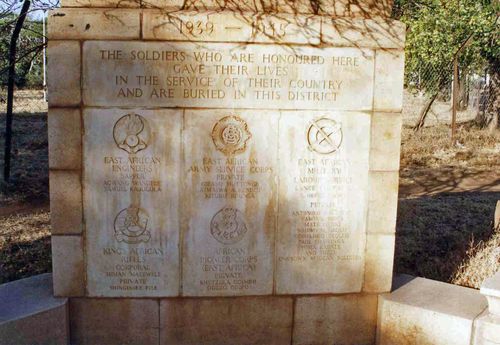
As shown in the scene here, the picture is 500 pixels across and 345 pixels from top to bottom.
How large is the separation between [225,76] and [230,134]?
0.40 m

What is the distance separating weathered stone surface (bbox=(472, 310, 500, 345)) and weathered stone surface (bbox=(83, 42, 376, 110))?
1.66 metres

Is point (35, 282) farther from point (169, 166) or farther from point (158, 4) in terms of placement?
point (158, 4)

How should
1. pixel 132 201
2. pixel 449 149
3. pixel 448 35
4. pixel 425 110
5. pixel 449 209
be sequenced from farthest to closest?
pixel 425 110 < pixel 449 149 < pixel 448 35 < pixel 449 209 < pixel 132 201

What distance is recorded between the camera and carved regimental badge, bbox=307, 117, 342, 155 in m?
3.85

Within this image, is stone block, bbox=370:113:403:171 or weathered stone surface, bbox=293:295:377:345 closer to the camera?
stone block, bbox=370:113:403:171

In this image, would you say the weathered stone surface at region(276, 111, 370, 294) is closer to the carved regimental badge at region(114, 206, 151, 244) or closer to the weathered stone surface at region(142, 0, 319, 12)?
the weathered stone surface at region(142, 0, 319, 12)

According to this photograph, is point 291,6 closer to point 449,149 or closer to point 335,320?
point 335,320

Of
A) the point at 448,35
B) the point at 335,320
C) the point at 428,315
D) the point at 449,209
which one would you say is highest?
the point at 448,35

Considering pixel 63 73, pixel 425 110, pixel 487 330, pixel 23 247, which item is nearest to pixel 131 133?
pixel 63 73

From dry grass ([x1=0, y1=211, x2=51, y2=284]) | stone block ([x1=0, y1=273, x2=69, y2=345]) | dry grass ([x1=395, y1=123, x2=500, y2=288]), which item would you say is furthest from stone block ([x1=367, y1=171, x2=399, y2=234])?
dry grass ([x1=0, y1=211, x2=51, y2=284])

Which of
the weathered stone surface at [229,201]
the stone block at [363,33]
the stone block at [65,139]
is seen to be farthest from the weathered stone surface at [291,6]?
the stone block at [65,139]

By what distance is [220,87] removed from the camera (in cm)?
377

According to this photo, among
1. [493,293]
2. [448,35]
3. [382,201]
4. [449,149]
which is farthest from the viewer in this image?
[449,149]

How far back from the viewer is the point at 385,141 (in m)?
3.95
